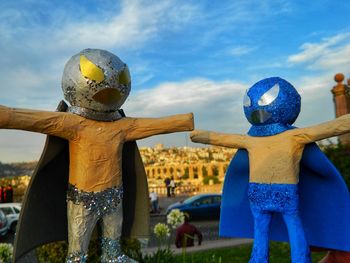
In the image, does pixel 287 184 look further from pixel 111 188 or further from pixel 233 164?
pixel 111 188

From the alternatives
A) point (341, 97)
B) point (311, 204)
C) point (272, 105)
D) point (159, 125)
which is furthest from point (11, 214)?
point (272, 105)

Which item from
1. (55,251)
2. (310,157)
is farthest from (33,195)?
(310,157)

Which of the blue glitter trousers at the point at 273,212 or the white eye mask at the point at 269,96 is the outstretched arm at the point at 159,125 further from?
the blue glitter trousers at the point at 273,212

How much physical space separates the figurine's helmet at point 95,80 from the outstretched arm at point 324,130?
5.05ft

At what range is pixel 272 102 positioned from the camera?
3.88m

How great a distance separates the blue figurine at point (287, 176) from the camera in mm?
3740

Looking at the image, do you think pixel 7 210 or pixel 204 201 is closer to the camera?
Result: pixel 7 210

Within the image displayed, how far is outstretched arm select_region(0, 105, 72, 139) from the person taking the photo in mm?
3180

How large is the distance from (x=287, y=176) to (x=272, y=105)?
2.06ft


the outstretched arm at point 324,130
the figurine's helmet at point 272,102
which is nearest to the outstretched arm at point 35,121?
the figurine's helmet at point 272,102

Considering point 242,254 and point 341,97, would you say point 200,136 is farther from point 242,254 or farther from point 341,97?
point 341,97

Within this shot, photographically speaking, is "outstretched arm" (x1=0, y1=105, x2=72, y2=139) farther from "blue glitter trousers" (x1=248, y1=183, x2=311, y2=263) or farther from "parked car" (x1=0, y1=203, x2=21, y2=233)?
"parked car" (x1=0, y1=203, x2=21, y2=233)

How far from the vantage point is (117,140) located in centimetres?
363

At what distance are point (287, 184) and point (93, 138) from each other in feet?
A: 5.45
